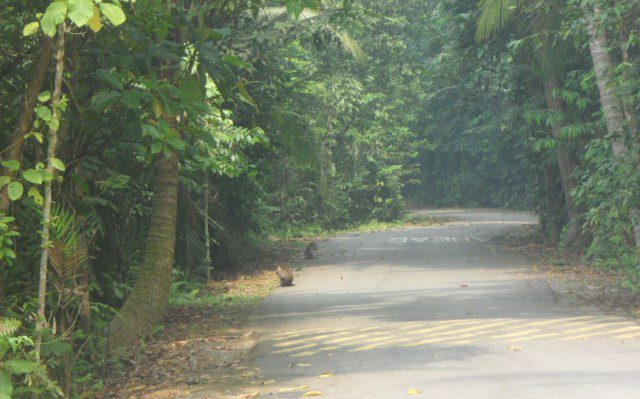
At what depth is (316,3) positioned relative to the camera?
24.3ft

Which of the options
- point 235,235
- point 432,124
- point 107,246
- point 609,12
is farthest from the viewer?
point 432,124

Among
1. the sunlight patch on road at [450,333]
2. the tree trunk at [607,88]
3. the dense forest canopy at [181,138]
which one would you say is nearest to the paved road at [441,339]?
the sunlight patch on road at [450,333]

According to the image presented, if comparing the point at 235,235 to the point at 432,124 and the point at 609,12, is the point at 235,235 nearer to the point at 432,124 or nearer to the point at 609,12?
the point at 609,12

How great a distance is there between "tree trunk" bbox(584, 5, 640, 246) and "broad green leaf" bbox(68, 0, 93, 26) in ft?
30.5

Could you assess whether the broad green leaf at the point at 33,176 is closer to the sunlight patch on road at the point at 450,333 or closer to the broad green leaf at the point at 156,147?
the broad green leaf at the point at 156,147

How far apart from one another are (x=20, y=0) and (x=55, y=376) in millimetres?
2818

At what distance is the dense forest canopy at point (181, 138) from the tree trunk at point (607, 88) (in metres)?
0.04

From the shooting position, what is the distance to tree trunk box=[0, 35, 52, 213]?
6.24m

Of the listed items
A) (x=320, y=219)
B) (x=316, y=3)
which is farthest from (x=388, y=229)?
(x=316, y=3)

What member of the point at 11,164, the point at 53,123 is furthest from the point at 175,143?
the point at 11,164

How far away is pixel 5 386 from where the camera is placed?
17.9ft

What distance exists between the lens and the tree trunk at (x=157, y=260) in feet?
35.6

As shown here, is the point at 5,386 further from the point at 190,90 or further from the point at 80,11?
the point at 190,90

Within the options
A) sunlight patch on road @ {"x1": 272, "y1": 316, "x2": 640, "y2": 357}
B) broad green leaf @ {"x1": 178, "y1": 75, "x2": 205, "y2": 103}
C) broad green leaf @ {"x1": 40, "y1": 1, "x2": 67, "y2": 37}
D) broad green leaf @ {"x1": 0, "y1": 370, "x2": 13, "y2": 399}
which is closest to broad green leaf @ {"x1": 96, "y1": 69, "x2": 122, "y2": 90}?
broad green leaf @ {"x1": 178, "y1": 75, "x2": 205, "y2": 103}
